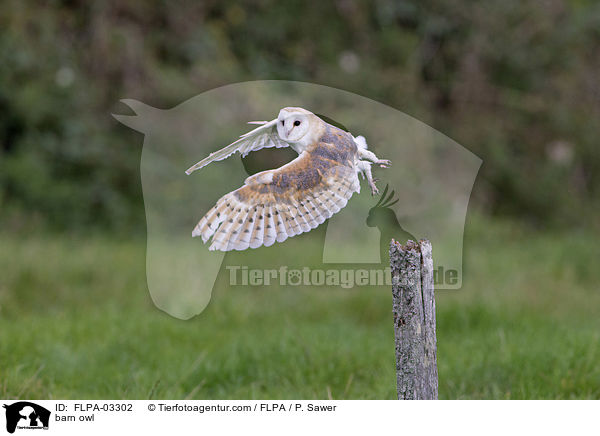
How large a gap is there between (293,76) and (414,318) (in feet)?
17.4

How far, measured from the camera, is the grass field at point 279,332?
3584 mm

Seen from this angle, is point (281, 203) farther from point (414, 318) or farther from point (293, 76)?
point (293, 76)

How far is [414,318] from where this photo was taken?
219 cm

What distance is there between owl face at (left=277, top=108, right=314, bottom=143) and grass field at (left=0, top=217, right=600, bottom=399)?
1.54 m

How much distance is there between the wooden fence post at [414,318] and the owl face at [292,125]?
61 centimetres

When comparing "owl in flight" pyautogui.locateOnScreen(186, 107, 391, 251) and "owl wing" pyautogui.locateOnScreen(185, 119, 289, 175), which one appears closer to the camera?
"owl in flight" pyautogui.locateOnScreen(186, 107, 391, 251)

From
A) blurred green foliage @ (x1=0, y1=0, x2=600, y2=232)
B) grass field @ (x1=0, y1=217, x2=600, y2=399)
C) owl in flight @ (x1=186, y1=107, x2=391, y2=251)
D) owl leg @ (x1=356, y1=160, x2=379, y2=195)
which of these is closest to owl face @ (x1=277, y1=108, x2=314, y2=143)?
owl in flight @ (x1=186, y1=107, x2=391, y2=251)

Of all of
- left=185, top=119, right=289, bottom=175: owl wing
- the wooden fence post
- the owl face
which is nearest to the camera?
the owl face

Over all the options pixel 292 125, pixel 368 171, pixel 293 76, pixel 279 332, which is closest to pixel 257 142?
pixel 292 125

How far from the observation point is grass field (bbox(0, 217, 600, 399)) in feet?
11.8

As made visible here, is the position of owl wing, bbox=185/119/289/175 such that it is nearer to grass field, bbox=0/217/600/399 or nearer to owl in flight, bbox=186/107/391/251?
owl in flight, bbox=186/107/391/251
